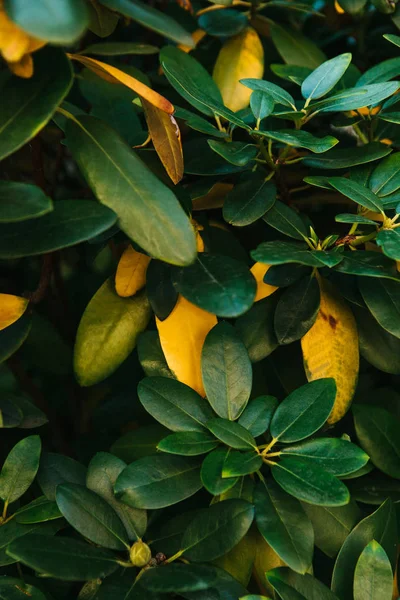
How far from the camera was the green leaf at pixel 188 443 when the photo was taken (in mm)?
632

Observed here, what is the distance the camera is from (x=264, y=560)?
683mm

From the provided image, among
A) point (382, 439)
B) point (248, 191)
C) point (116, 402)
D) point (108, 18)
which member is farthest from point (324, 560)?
point (108, 18)

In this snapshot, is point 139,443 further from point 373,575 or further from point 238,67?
point 238,67

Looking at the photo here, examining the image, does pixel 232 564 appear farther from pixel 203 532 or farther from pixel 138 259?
pixel 138 259

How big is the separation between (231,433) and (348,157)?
0.34 meters

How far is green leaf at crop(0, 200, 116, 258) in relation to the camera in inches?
23.3

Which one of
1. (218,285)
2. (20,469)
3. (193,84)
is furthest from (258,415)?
(193,84)

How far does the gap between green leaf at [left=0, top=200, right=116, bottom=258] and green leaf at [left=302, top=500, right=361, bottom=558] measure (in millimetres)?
369

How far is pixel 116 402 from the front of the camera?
92 cm

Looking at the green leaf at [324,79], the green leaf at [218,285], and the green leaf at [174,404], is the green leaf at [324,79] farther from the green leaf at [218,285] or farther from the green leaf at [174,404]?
the green leaf at [174,404]

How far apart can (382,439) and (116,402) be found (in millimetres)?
363

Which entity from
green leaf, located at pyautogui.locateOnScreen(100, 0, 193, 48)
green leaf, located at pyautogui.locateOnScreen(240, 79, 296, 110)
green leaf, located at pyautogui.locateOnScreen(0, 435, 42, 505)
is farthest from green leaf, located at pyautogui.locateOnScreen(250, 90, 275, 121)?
green leaf, located at pyautogui.locateOnScreen(0, 435, 42, 505)

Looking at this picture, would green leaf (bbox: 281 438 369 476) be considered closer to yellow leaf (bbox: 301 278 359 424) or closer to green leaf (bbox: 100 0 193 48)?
yellow leaf (bbox: 301 278 359 424)

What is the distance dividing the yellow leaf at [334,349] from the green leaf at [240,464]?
12cm
